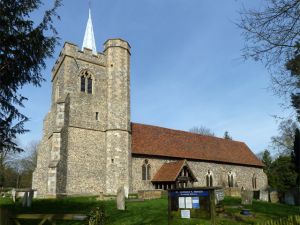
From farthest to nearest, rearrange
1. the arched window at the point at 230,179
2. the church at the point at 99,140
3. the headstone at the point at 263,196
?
the arched window at the point at 230,179
the headstone at the point at 263,196
the church at the point at 99,140

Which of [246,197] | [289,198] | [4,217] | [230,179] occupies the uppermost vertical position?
[230,179]

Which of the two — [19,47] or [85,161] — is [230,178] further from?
[19,47]

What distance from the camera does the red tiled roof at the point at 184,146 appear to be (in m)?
28.1

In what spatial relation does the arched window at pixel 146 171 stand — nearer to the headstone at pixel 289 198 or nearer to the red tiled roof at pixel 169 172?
the red tiled roof at pixel 169 172

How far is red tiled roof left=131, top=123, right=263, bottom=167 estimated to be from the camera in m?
28.1

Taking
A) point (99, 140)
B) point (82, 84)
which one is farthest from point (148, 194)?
point (82, 84)

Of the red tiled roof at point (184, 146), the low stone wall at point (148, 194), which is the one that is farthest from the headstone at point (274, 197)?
the low stone wall at point (148, 194)

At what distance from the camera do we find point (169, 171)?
26.5 metres

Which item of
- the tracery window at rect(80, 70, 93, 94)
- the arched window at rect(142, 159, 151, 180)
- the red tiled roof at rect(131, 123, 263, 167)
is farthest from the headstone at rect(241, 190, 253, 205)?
the tracery window at rect(80, 70, 93, 94)

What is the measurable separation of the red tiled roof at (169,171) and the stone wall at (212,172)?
0.38m

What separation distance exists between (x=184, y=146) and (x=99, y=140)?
9.56 m

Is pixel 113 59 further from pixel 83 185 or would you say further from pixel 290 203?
pixel 290 203

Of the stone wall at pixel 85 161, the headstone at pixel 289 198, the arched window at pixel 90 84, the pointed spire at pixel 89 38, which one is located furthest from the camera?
the pointed spire at pixel 89 38

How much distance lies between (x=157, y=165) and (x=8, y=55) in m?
19.1
